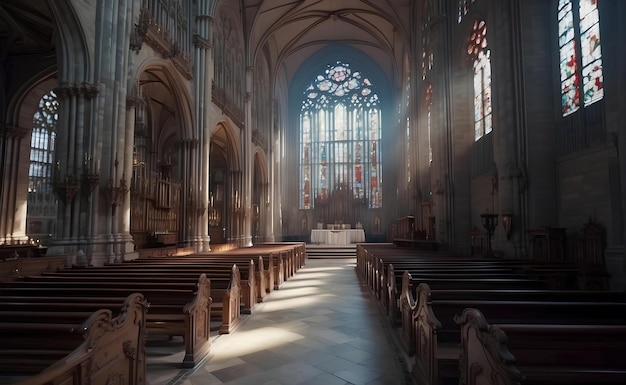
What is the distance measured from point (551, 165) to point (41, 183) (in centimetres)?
1964

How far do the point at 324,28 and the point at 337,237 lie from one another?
1559 cm

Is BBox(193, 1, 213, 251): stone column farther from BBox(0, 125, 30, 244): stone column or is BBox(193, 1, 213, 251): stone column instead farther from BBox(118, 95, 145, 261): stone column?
BBox(0, 125, 30, 244): stone column

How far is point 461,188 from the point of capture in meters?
14.4

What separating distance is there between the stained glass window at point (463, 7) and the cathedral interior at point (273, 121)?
0.46ft

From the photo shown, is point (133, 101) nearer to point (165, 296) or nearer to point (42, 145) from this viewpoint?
point (165, 296)

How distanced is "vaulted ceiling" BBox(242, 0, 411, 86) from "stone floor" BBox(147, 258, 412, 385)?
A: 2010 cm

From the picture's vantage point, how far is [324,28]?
28.9 m

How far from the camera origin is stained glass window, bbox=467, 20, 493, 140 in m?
13.0

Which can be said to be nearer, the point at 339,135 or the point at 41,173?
the point at 41,173

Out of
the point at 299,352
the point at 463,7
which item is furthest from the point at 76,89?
the point at 463,7

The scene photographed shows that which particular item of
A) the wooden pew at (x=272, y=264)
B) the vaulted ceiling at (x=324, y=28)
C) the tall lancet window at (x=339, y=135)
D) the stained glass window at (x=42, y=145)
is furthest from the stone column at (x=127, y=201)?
the tall lancet window at (x=339, y=135)

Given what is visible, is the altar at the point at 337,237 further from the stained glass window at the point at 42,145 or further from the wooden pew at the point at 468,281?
the wooden pew at the point at 468,281

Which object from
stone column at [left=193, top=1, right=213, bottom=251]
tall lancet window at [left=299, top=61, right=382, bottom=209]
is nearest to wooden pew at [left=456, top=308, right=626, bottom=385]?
stone column at [left=193, top=1, right=213, bottom=251]

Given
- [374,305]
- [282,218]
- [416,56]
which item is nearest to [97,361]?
[374,305]
